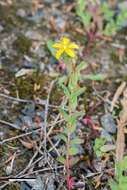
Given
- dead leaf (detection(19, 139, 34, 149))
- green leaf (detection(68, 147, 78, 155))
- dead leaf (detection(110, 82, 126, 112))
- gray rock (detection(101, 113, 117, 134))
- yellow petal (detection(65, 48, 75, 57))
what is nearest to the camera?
yellow petal (detection(65, 48, 75, 57))

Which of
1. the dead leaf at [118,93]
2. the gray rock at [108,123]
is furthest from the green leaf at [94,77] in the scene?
the gray rock at [108,123]

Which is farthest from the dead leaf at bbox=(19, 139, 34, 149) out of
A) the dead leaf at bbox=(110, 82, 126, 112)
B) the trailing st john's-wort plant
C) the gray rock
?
the dead leaf at bbox=(110, 82, 126, 112)

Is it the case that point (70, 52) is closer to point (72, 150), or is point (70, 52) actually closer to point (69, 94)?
point (69, 94)

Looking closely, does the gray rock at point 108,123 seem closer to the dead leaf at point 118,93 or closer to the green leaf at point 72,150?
the dead leaf at point 118,93

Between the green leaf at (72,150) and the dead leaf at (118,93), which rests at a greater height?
the dead leaf at (118,93)

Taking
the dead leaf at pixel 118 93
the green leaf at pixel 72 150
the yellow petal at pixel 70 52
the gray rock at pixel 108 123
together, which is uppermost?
the yellow petal at pixel 70 52

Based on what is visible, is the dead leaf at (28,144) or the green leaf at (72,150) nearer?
the green leaf at (72,150)

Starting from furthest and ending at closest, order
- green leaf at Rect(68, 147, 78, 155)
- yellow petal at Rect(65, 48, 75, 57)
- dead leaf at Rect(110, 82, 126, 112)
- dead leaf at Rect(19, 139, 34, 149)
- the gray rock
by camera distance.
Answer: dead leaf at Rect(110, 82, 126, 112), the gray rock, dead leaf at Rect(19, 139, 34, 149), green leaf at Rect(68, 147, 78, 155), yellow petal at Rect(65, 48, 75, 57)

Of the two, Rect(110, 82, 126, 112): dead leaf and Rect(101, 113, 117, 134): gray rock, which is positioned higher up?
Rect(110, 82, 126, 112): dead leaf

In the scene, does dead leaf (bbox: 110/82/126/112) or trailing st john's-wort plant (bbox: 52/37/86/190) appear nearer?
trailing st john's-wort plant (bbox: 52/37/86/190)

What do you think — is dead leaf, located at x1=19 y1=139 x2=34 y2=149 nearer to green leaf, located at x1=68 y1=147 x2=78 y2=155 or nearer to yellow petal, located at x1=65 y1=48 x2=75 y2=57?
green leaf, located at x1=68 y1=147 x2=78 y2=155
